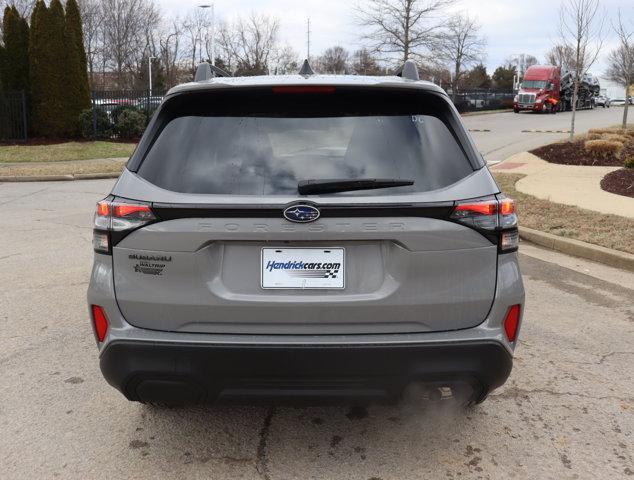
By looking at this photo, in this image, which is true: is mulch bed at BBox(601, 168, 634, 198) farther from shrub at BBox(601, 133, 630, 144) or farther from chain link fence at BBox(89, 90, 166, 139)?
chain link fence at BBox(89, 90, 166, 139)

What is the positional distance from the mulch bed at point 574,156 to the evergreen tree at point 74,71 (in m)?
15.8

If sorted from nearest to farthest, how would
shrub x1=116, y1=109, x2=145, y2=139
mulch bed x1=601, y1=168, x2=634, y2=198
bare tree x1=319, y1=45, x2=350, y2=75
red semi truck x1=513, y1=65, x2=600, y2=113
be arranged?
mulch bed x1=601, y1=168, x2=634, y2=198 < shrub x1=116, y1=109, x2=145, y2=139 < red semi truck x1=513, y1=65, x2=600, y2=113 < bare tree x1=319, y1=45, x2=350, y2=75

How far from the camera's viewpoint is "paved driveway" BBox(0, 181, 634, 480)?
2926 mm

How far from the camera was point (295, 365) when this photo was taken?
2.59 meters

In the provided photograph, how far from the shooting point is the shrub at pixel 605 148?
652 inches

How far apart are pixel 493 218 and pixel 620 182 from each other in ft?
35.7

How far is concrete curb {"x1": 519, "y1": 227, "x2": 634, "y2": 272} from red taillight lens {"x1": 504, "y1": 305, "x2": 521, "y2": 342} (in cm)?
469

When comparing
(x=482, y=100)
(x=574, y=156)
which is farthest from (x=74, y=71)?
(x=482, y=100)

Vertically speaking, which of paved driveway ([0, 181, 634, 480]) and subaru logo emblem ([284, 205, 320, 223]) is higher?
subaru logo emblem ([284, 205, 320, 223])

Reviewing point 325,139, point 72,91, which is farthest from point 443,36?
point 325,139

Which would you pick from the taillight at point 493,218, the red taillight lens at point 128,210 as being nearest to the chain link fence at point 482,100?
the taillight at point 493,218

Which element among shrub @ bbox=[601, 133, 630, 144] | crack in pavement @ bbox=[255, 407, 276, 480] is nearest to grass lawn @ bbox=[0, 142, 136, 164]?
shrub @ bbox=[601, 133, 630, 144]

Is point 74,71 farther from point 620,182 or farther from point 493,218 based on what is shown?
point 493,218

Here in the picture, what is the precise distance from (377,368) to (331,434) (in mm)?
804
